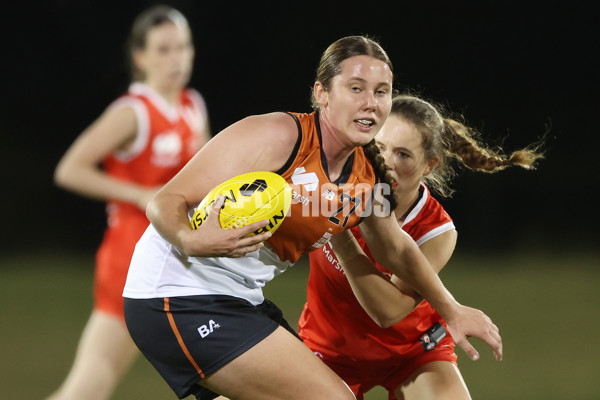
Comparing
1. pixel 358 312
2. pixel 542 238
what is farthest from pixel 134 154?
pixel 542 238

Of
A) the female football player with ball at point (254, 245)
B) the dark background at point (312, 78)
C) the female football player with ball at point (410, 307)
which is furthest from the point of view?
the dark background at point (312, 78)

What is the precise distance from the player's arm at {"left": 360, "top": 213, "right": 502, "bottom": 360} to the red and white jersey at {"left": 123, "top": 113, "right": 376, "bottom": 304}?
8.8 inches

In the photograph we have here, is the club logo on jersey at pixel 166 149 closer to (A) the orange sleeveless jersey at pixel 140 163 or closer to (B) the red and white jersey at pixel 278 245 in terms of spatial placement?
(A) the orange sleeveless jersey at pixel 140 163

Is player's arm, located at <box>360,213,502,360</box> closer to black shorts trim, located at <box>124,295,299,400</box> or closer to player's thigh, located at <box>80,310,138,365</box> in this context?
black shorts trim, located at <box>124,295,299,400</box>

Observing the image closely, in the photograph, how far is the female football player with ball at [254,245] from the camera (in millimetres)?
2279

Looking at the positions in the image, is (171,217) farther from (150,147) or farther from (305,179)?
(150,147)

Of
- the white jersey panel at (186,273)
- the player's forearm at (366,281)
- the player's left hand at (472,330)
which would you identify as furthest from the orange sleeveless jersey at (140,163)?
the player's left hand at (472,330)

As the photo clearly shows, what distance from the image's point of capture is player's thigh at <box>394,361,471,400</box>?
2943 millimetres

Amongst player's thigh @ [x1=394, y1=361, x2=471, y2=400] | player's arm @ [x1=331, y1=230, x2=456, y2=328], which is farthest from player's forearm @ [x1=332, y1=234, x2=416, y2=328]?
player's thigh @ [x1=394, y1=361, x2=471, y2=400]

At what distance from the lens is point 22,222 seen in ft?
31.3

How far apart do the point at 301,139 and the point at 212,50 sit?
7556 mm

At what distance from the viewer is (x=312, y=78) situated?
926 centimetres

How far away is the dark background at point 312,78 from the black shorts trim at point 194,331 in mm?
7069

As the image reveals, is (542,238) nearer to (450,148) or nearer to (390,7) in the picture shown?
(390,7)
